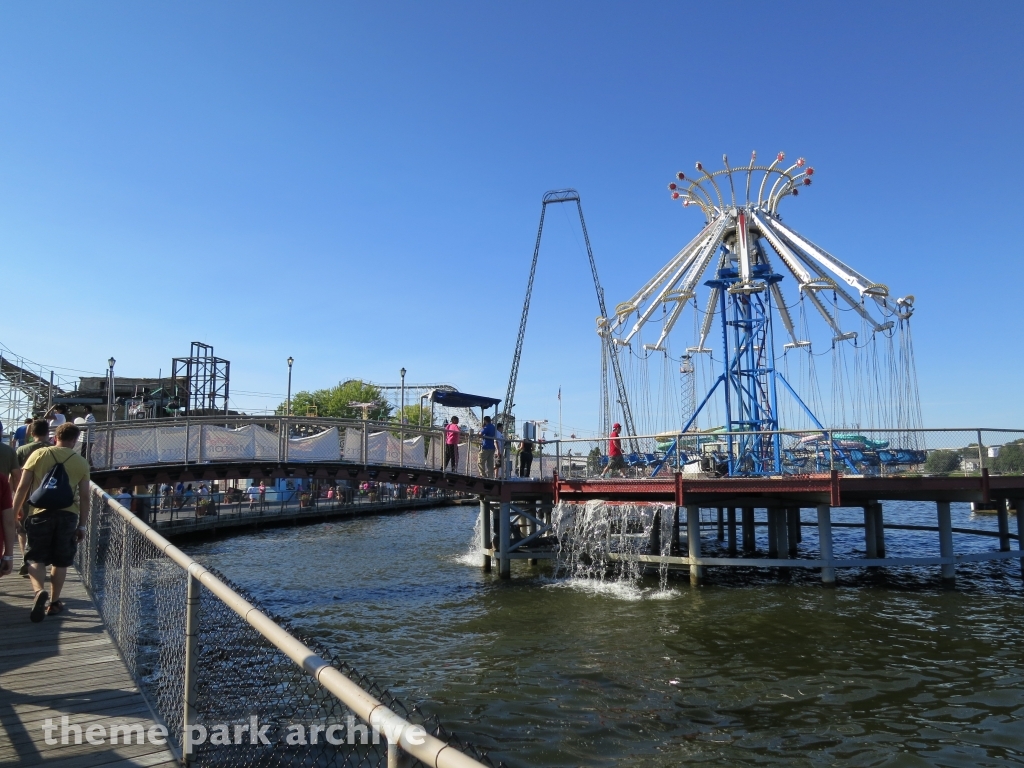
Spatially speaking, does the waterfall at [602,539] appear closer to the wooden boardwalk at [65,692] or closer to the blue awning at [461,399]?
the blue awning at [461,399]

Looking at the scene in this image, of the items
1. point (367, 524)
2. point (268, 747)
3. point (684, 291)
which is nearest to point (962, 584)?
point (684, 291)

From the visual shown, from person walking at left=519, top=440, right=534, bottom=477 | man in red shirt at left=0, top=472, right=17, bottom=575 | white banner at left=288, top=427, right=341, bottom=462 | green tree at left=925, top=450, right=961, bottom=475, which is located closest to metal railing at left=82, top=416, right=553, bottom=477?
white banner at left=288, top=427, right=341, bottom=462

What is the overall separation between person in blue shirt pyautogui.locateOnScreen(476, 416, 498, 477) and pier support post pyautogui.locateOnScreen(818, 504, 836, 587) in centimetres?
911

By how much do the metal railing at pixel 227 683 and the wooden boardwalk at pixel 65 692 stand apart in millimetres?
188

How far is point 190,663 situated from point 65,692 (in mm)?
2095

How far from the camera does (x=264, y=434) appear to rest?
18.9 meters

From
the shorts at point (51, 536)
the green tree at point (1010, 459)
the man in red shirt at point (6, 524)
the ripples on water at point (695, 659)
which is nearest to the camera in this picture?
the man in red shirt at point (6, 524)

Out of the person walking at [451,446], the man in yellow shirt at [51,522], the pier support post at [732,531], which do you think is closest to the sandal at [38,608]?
the man in yellow shirt at [51,522]

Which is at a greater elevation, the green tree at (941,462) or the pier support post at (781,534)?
the green tree at (941,462)

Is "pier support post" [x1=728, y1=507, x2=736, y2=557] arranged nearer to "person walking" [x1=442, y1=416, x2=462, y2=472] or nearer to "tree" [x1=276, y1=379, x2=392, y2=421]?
"person walking" [x1=442, y1=416, x2=462, y2=472]

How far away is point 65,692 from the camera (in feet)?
17.6

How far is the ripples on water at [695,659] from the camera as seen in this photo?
8.38 m

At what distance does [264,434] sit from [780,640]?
44.3 feet

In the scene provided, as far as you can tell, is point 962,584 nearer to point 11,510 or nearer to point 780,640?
point 780,640
